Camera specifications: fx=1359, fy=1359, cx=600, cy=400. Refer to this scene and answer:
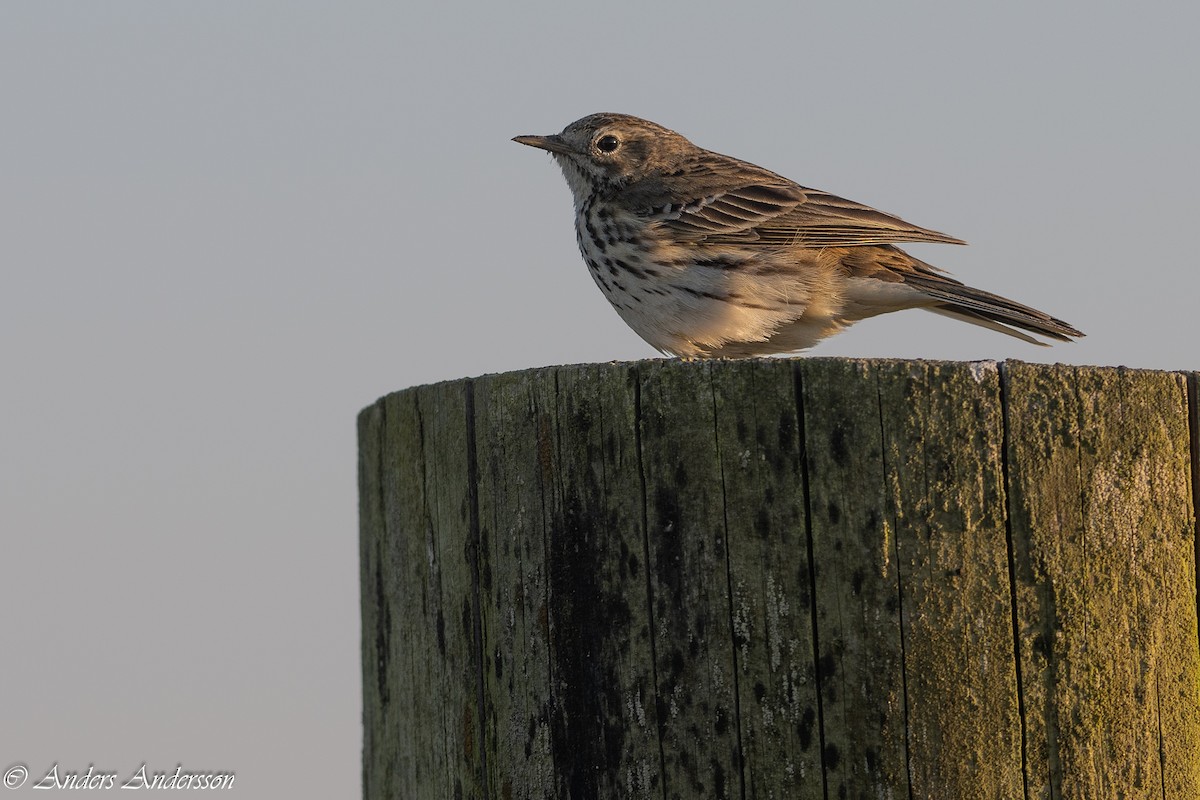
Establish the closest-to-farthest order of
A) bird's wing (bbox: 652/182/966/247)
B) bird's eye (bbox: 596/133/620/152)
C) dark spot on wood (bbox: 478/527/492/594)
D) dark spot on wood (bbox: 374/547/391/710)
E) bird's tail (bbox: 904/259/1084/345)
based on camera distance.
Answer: dark spot on wood (bbox: 478/527/492/594) → dark spot on wood (bbox: 374/547/391/710) → bird's tail (bbox: 904/259/1084/345) → bird's wing (bbox: 652/182/966/247) → bird's eye (bbox: 596/133/620/152)

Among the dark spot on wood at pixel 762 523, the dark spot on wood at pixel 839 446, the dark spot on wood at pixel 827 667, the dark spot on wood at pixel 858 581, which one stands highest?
the dark spot on wood at pixel 839 446

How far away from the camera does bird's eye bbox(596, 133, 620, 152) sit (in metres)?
8.75

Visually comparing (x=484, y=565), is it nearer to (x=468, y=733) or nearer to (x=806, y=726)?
(x=468, y=733)

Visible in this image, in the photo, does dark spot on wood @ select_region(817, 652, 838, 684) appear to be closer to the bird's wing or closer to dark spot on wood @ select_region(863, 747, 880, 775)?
dark spot on wood @ select_region(863, 747, 880, 775)

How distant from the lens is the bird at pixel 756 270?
24.2 feet

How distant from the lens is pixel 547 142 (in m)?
8.84

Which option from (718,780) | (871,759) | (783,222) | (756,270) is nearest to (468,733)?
(718,780)

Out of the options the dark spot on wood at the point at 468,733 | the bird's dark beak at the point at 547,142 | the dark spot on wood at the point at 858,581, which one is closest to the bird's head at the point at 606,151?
the bird's dark beak at the point at 547,142

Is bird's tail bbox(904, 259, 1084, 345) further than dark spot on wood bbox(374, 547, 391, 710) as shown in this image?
Yes

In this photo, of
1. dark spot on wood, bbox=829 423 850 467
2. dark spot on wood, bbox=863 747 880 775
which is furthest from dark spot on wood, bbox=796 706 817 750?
dark spot on wood, bbox=829 423 850 467

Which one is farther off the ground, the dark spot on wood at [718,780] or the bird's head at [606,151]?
the bird's head at [606,151]

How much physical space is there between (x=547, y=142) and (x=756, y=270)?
6.66 feet

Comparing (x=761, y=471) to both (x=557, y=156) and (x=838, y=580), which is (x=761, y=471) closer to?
(x=838, y=580)

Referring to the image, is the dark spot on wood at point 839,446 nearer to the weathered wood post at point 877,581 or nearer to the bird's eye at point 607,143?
the weathered wood post at point 877,581
